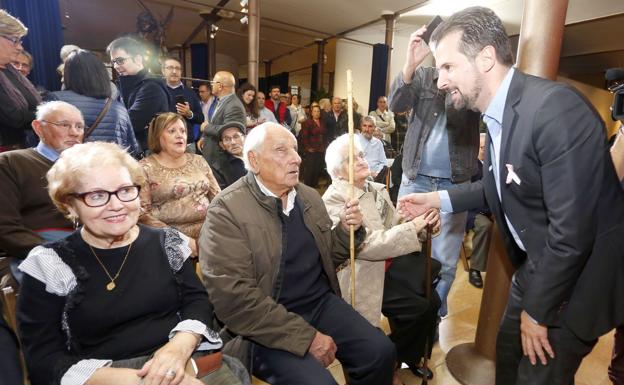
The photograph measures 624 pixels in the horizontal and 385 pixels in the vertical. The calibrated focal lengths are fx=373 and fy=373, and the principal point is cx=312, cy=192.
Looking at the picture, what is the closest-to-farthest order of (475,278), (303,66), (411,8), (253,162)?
1. (253,162)
2. (475,278)
3. (411,8)
4. (303,66)

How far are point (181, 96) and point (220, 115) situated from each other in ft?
1.58

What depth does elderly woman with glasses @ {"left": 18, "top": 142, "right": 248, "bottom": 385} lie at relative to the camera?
114 centimetres

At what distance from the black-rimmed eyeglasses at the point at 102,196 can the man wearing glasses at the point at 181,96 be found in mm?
2460

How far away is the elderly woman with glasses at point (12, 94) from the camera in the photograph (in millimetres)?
2252

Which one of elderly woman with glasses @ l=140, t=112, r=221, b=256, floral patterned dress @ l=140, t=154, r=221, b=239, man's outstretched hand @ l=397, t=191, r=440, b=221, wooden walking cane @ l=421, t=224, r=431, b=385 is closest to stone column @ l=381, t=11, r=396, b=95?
elderly woman with glasses @ l=140, t=112, r=221, b=256

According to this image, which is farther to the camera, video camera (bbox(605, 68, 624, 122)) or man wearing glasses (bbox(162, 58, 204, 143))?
man wearing glasses (bbox(162, 58, 204, 143))

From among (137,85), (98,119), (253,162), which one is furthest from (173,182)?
(137,85)

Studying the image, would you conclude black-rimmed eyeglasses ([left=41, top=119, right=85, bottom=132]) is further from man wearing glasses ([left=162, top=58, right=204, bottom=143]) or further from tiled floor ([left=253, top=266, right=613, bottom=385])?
tiled floor ([left=253, top=266, right=613, bottom=385])

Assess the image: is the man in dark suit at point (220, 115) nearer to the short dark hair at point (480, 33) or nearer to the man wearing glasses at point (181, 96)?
the man wearing glasses at point (181, 96)

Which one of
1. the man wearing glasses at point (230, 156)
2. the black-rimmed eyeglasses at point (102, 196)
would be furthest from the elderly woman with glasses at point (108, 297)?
the man wearing glasses at point (230, 156)

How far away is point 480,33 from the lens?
1235mm

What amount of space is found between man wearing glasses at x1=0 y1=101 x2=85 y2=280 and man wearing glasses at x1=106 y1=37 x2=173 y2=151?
83 cm

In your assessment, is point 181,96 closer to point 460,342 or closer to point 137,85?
point 137,85

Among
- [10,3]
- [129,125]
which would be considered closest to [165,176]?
[129,125]
